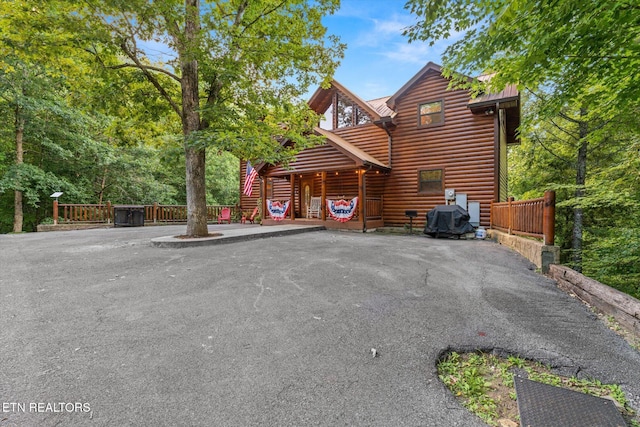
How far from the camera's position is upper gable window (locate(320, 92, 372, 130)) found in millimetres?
13047

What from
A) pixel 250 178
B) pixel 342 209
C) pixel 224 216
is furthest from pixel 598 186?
pixel 224 216

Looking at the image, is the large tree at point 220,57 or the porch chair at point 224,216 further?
the porch chair at point 224,216

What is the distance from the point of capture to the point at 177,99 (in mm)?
9172

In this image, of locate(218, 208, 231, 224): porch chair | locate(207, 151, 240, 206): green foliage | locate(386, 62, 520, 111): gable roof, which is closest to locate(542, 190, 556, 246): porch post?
locate(386, 62, 520, 111): gable roof

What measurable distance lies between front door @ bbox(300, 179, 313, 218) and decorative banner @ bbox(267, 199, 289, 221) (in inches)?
69.1

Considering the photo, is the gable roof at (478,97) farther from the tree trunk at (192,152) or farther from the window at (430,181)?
the tree trunk at (192,152)

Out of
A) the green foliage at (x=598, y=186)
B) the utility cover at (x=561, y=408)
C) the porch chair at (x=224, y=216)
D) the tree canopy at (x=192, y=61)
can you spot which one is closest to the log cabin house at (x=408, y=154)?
the green foliage at (x=598, y=186)

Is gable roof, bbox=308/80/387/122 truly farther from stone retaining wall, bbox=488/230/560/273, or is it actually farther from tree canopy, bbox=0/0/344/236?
stone retaining wall, bbox=488/230/560/273

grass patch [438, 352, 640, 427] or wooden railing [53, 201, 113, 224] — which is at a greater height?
wooden railing [53, 201, 113, 224]

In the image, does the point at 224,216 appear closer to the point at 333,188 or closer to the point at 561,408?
the point at 333,188

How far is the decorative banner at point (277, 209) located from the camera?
1244cm

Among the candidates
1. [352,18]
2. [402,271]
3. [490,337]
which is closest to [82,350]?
[490,337]

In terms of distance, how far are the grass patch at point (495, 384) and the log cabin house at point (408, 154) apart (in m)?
8.80

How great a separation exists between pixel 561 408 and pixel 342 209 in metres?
9.56
